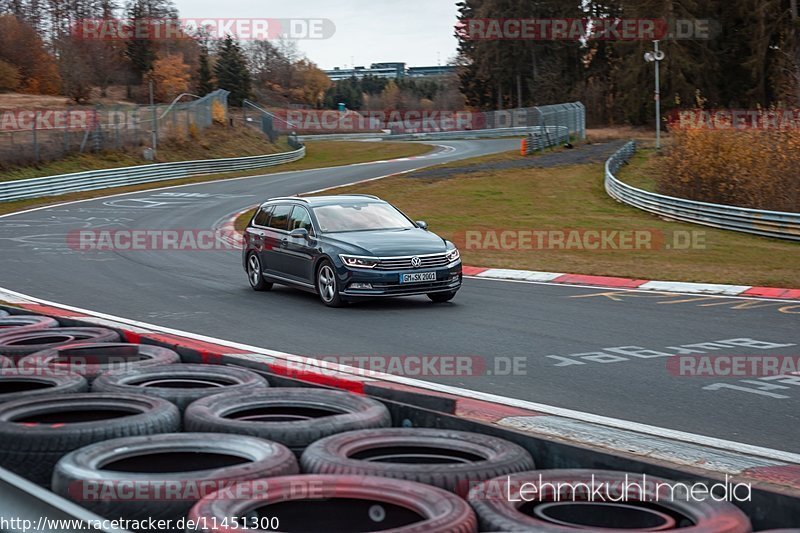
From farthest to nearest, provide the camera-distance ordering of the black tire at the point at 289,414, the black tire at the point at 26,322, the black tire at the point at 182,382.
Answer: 1. the black tire at the point at 26,322
2. the black tire at the point at 182,382
3. the black tire at the point at 289,414

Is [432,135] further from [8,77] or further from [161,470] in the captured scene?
[161,470]

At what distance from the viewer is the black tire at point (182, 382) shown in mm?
5965

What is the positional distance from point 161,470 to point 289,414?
1.23m

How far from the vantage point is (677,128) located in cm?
3334

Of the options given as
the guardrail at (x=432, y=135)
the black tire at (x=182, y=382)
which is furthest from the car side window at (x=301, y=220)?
the guardrail at (x=432, y=135)

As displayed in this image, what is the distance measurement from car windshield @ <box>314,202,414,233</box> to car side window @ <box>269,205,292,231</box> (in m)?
0.72

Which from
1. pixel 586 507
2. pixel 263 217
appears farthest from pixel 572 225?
pixel 586 507

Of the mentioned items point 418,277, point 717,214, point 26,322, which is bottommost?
point 717,214

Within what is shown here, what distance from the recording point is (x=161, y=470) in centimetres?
465

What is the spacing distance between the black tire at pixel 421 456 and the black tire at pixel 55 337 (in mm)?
3944

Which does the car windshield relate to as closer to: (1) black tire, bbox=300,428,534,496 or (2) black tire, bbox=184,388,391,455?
(2) black tire, bbox=184,388,391,455

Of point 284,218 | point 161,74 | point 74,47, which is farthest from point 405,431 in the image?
point 161,74

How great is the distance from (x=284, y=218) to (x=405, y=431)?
11.3 meters

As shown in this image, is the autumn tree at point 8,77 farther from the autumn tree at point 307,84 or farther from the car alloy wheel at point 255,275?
the car alloy wheel at point 255,275
